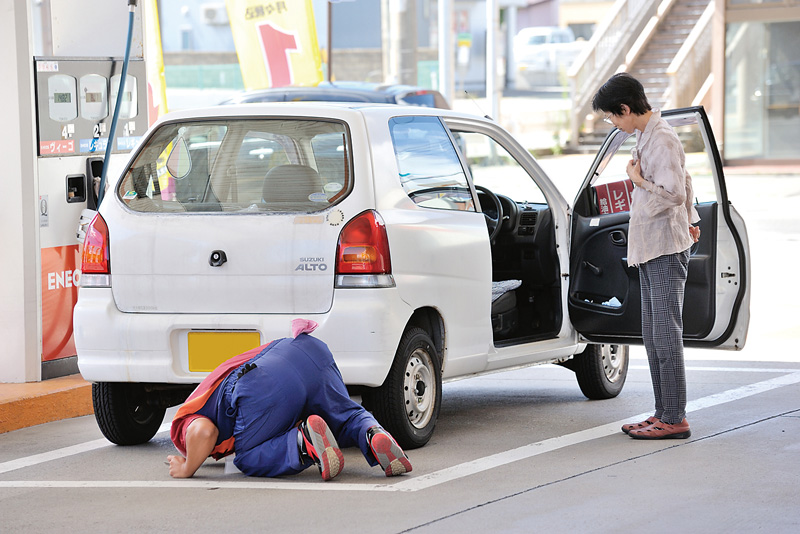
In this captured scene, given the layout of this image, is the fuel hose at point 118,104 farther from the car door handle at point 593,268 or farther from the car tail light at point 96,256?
the car door handle at point 593,268

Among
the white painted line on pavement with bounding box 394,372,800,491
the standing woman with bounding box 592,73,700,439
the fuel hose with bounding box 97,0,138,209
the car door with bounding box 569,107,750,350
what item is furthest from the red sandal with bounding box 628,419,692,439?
the fuel hose with bounding box 97,0,138,209

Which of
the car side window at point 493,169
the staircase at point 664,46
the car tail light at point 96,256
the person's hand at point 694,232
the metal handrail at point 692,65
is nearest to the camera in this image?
the car tail light at point 96,256

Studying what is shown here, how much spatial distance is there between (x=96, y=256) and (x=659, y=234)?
8.72ft

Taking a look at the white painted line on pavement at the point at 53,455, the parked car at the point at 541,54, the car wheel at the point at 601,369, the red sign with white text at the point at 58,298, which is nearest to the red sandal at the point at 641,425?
the car wheel at the point at 601,369

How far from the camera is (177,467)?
551cm

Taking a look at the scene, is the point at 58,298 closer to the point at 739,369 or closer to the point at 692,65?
the point at 739,369

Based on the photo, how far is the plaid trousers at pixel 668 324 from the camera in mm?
6148

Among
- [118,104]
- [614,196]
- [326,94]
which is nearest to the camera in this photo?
[614,196]

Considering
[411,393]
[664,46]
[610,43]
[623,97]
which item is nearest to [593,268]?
[623,97]

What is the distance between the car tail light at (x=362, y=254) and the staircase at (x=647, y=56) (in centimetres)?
2364

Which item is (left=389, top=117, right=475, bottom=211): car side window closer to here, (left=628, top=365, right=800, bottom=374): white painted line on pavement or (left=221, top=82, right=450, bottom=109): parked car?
(left=628, top=365, right=800, bottom=374): white painted line on pavement

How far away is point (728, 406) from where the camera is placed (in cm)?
705

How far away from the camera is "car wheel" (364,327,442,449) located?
5758mm

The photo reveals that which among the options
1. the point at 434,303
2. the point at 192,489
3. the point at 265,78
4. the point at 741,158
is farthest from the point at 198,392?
the point at 741,158
